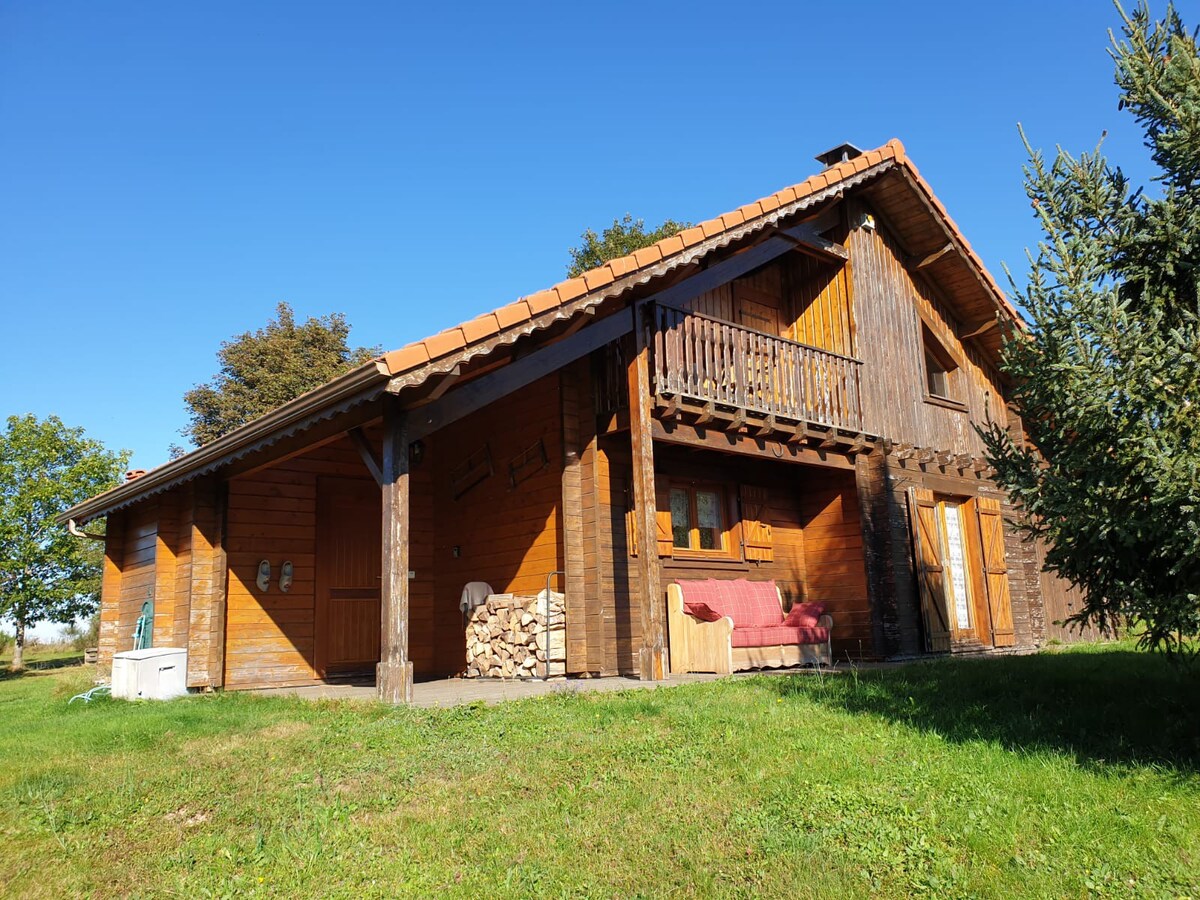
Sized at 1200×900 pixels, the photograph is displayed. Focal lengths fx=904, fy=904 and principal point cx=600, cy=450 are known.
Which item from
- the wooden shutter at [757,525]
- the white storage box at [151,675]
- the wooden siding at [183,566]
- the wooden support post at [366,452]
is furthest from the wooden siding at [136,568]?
the wooden shutter at [757,525]

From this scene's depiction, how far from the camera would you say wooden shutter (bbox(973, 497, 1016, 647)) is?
13141 millimetres

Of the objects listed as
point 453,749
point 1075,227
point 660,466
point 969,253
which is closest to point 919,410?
point 969,253

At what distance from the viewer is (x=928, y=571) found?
11.9 meters

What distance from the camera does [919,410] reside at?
13.1m

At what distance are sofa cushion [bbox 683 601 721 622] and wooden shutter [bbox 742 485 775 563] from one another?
1.97 meters

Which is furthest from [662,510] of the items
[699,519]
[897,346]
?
[897,346]

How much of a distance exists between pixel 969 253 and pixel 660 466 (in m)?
6.41

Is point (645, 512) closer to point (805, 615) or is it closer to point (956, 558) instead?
point (805, 615)

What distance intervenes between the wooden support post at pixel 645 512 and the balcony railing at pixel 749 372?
0.67 ft

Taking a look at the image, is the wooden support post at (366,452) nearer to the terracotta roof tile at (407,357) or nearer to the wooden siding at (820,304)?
the terracotta roof tile at (407,357)

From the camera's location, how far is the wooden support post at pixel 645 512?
8.30 meters

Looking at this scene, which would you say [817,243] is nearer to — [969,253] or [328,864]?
[969,253]

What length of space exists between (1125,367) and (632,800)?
3112 millimetres

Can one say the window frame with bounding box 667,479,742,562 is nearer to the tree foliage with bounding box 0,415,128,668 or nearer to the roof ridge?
the roof ridge
